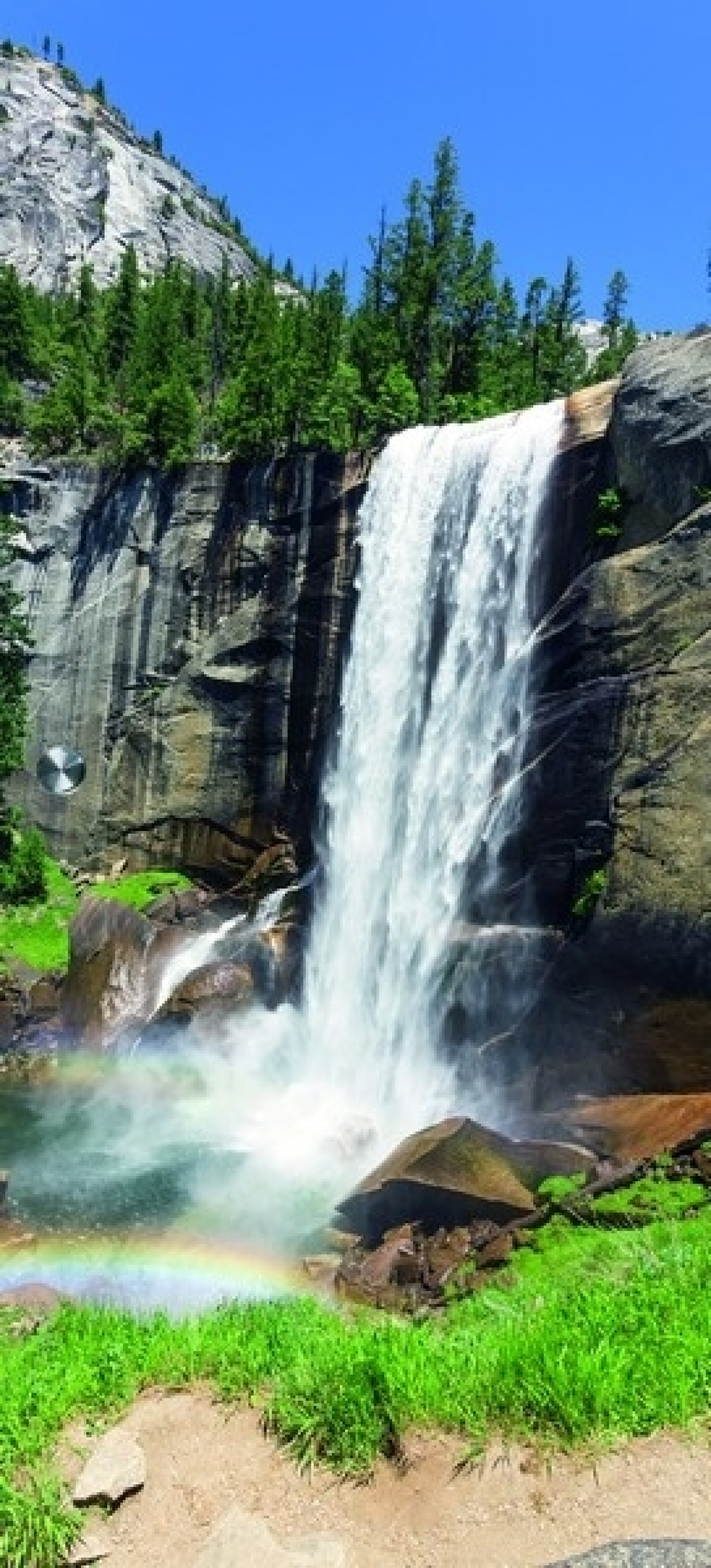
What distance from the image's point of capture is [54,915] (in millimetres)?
36625

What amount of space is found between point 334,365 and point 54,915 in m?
28.1

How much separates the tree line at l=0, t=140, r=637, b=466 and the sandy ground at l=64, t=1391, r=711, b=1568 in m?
34.0

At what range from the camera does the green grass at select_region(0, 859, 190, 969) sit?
34.5 m

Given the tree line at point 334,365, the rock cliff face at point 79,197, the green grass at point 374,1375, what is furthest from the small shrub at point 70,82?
the green grass at point 374,1375

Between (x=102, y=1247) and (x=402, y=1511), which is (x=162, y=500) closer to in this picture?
(x=102, y=1247)

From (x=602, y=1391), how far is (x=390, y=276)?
178 ft

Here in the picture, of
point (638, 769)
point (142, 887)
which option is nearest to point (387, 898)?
point (638, 769)

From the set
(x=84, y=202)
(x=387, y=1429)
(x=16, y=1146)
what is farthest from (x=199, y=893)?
(x=84, y=202)

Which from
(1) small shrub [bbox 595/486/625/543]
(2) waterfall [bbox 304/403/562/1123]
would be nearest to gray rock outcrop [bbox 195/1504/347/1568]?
(2) waterfall [bbox 304/403/562/1123]

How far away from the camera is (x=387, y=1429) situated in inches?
259

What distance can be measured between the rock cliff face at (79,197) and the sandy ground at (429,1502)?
147 meters

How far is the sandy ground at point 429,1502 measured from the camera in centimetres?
577

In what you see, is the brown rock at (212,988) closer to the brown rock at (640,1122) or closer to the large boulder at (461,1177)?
the large boulder at (461,1177)

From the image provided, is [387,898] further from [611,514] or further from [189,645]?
[189,645]
